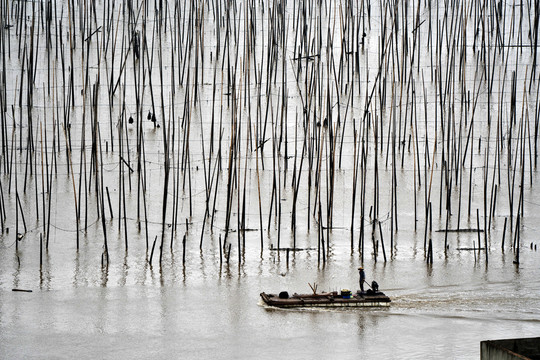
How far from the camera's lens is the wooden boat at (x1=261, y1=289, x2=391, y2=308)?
246 inches

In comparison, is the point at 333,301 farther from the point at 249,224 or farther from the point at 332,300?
the point at 249,224

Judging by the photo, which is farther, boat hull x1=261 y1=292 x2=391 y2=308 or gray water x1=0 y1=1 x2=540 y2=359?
boat hull x1=261 y1=292 x2=391 y2=308

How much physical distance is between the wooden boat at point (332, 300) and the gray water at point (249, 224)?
7cm

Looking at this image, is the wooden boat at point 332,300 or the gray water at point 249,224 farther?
the wooden boat at point 332,300

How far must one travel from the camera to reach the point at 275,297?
20.8 feet

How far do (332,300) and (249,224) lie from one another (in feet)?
6.21

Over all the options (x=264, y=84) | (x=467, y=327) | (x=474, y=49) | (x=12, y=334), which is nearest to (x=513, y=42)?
(x=474, y=49)

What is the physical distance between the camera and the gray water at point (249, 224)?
19.0 feet

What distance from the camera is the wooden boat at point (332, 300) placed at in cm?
624

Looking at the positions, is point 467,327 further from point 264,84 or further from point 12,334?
point 264,84

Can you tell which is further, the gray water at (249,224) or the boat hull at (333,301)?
the boat hull at (333,301)

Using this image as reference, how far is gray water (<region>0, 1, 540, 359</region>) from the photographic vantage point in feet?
19.0

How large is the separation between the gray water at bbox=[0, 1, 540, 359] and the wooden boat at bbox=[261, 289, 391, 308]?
72 mm

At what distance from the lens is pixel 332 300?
627cm
